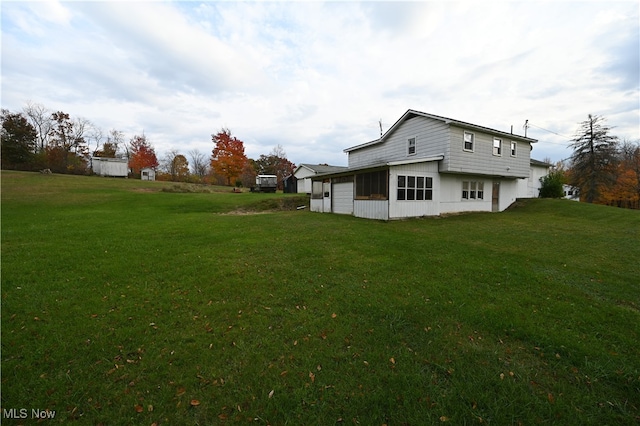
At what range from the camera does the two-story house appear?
14.7 meters

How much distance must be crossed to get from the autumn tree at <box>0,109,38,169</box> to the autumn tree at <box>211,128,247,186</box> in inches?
859

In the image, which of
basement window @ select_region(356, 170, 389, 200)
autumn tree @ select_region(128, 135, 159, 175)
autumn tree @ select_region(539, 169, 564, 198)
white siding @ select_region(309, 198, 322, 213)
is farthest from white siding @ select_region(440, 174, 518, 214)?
autumn tree @ select_region(128, 135, 159, 175)

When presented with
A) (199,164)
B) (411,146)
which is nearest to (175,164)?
(199,164)

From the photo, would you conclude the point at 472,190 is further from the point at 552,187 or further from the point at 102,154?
the point at 102,154

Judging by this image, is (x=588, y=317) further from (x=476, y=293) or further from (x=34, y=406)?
(x=34, y=406)

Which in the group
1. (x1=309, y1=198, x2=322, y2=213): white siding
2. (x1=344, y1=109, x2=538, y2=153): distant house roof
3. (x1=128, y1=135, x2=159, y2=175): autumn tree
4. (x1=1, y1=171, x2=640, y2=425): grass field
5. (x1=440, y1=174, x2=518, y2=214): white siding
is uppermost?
(x1=128, y1=135, x2=159, y2=175): autumn tree

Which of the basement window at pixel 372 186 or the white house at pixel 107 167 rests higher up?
the white house at pixel 107 167

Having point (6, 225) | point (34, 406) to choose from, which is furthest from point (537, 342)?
point (6, 225)

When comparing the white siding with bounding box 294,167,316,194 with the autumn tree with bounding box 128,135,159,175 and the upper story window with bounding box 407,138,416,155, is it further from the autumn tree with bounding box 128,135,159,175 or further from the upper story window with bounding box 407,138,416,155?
the autumn tree with bounding box 128,135,159,175

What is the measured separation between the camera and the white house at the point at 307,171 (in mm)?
33806

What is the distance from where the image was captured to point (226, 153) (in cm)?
4100

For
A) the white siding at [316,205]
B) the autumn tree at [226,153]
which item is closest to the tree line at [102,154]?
the autumn tree at [226,153]

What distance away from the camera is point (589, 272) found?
6285mm

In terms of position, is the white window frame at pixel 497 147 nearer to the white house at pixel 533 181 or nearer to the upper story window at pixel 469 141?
the upper story window at pixel 469 141
